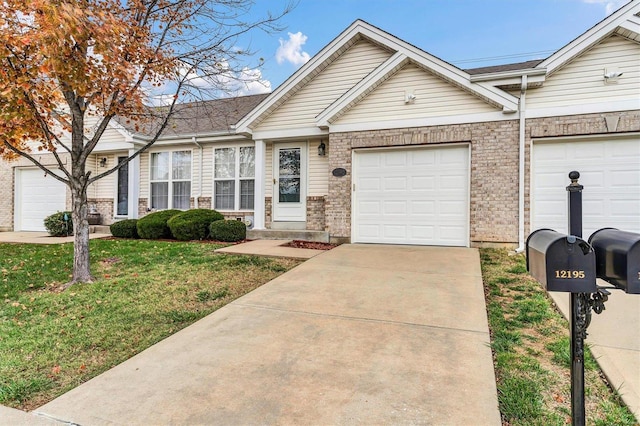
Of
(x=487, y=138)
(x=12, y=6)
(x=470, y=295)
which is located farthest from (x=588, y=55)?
(x=12, y=6)

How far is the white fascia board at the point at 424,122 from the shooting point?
761 cm

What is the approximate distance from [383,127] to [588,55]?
440cm

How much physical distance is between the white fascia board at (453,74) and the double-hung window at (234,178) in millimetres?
5437

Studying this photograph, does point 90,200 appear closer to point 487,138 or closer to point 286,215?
point 286,215

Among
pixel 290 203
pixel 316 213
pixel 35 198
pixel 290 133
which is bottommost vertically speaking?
pixel 316 213

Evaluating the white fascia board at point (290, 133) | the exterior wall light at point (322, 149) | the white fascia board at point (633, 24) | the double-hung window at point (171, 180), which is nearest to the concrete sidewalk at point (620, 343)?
the white fascia board at point (633, 24)

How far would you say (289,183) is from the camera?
1027 centimetres

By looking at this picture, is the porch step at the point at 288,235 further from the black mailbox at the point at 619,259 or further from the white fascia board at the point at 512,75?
the black mailbox at the point at 619,259

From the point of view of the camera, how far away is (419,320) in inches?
142

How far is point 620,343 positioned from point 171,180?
475 inches

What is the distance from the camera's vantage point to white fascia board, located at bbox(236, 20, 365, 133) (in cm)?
911

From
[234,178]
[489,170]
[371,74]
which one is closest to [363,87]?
[371,74]

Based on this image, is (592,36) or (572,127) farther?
(572,127)

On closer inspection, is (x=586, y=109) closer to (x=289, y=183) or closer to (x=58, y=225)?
(x=289, y=183)
